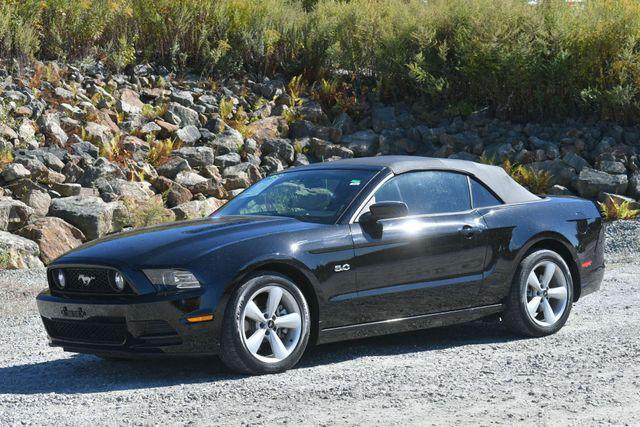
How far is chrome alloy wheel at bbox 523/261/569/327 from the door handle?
617mm

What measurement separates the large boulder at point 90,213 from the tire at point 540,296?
6.85m

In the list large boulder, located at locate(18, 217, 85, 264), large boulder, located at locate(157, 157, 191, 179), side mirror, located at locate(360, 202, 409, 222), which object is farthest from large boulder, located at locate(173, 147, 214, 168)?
side mirror, located at locate(360, 202, 409, 222)

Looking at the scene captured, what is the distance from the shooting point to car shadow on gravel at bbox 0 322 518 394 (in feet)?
21.9

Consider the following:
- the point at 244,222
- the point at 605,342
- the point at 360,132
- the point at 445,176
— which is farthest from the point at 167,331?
the point at 360,132

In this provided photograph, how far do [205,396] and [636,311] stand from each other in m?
4.65

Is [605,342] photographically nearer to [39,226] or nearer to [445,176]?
[445,176]

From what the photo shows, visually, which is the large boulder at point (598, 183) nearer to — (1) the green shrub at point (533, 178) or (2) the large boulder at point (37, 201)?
(1) the green shrub at point (533, 178)

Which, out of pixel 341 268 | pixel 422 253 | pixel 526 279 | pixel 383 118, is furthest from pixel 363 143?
pixel 341 268

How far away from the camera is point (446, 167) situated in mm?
8195

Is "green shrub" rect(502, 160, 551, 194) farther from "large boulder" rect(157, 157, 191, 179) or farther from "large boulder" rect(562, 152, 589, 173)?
"large boulder" rect(157, 157, 191, 179)

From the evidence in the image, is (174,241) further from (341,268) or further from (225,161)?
(225,161)

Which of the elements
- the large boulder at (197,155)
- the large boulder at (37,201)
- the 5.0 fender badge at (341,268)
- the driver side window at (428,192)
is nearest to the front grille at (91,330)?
the 5.0 fender badge at (341,268)

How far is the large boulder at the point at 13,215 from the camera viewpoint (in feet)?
43.4

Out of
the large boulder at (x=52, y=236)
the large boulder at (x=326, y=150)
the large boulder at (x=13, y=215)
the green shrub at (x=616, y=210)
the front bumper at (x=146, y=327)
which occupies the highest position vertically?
the front bumper at (x=146, y=327)
